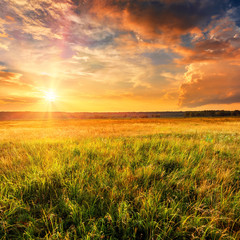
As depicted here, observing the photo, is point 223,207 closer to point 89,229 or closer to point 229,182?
point 229,182

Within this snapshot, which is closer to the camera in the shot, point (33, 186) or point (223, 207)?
point (223, 207)

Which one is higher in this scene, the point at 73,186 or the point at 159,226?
the point at 73,186

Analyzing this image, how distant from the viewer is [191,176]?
3311 millimetres

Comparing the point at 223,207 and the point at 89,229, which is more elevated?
the point at 223,207

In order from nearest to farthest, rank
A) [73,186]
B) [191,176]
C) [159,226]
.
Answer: [159,226] → [73,186] → [191,176]

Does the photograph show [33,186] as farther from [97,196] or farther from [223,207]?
[223,207]

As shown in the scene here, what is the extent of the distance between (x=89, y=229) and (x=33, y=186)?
1624mm

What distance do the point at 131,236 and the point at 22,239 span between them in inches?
56.1

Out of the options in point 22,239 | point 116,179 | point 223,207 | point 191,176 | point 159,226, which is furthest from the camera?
point 191,176

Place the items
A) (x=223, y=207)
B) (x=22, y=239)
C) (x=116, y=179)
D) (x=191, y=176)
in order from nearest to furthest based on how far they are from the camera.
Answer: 1. (x=22, y=239)
2. (x=223, y=207)
3. (x=116, y=179)
4. (x=191, y=176)

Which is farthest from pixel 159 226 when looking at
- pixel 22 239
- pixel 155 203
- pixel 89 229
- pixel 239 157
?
pixel 239 157

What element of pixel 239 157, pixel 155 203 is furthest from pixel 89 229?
pixel 239 157

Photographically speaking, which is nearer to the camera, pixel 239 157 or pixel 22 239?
pixel 22 239

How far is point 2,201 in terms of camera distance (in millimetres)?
2441
